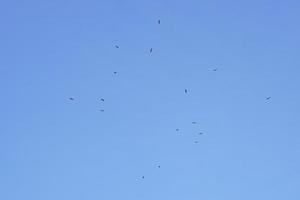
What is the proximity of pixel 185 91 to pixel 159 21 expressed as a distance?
1453 mm

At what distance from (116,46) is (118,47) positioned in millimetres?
42

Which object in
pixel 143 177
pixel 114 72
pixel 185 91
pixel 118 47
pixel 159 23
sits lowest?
pixel 143 177

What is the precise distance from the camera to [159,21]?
3498 mm

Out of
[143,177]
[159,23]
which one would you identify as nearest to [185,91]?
[159,23]

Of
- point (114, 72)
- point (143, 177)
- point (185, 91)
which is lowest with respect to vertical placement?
point (143, 177)

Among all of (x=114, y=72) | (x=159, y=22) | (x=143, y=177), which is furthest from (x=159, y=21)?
(x=143, y=177)

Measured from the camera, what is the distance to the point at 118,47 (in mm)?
3541

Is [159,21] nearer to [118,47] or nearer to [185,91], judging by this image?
[118,47]

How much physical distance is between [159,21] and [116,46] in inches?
38.0

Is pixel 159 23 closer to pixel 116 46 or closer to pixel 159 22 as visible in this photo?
pixel 159 22

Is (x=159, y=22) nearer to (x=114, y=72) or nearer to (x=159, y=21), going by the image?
(x=159, y=21)

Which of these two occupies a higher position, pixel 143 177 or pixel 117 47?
pixel 117 47

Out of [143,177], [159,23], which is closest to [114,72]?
[159,23]

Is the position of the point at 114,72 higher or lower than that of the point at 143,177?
higher
